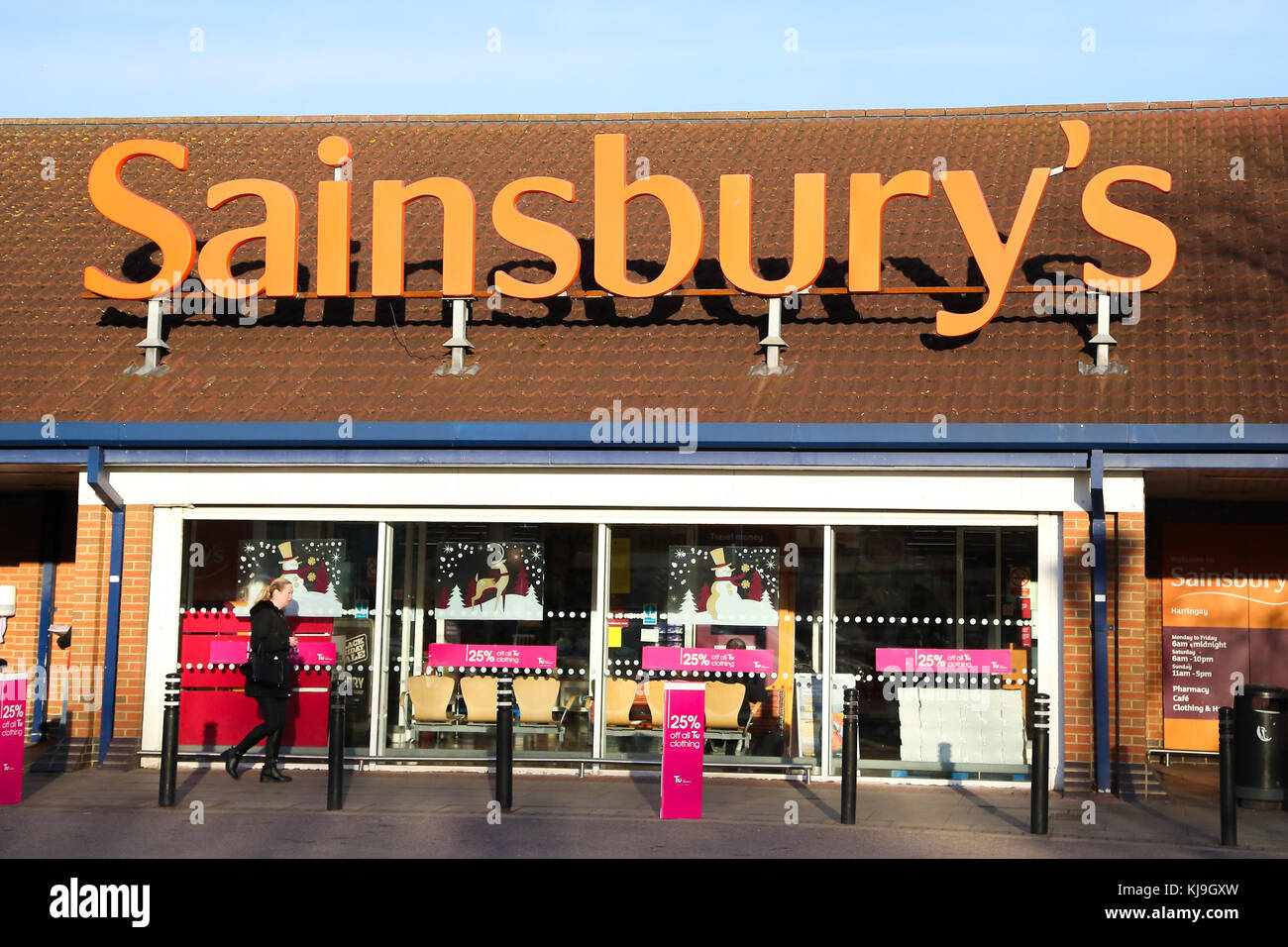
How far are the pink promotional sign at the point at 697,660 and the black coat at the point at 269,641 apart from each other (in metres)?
3.40

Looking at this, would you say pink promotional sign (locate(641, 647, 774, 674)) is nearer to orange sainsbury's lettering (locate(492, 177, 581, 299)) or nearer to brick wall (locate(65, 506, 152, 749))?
orange sainsbury's lettering (locate(492, 177, 581, 299))

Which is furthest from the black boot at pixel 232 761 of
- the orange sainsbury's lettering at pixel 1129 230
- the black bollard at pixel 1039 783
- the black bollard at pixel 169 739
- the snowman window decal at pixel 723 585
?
the orange sainsbury's lettering at pixel 1129 230

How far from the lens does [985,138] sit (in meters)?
18.1

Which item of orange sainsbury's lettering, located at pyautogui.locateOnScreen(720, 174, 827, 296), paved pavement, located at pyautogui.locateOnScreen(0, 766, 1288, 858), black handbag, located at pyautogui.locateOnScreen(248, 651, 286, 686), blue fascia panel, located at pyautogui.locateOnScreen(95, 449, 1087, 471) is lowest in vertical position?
paved pavement, located at pyautogui.locateOnScreen(0, 766, 1288, 858)

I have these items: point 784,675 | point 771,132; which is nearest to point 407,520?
point 784,675

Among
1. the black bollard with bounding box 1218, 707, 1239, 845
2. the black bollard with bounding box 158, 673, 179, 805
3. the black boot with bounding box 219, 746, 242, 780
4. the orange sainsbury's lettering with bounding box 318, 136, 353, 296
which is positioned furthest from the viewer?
the orange sainsbury's lettering with bounding box 318, 136, 353, 296

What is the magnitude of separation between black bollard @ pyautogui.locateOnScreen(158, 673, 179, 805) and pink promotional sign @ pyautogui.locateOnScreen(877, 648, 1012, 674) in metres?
6.35

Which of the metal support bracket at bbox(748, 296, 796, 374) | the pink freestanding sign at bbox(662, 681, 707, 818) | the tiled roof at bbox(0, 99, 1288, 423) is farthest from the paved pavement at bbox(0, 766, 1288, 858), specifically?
the metal support bracket at bbox(748, 296, 796, 374)

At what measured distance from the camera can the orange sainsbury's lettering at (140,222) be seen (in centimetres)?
1514

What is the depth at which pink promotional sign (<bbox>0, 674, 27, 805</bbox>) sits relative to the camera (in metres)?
11.6

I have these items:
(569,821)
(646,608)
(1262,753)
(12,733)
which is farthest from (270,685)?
(1262,753)

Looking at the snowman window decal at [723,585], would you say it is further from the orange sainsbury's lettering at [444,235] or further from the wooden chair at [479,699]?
the orange sainsbury's lettering at [444,235]

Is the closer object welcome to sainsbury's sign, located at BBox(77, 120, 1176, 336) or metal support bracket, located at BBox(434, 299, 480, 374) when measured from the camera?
welcome to sainsbury's sign, located at BBox(77, 120, 1176, 336)

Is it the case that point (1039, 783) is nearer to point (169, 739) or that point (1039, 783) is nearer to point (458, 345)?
point (169, 739)
